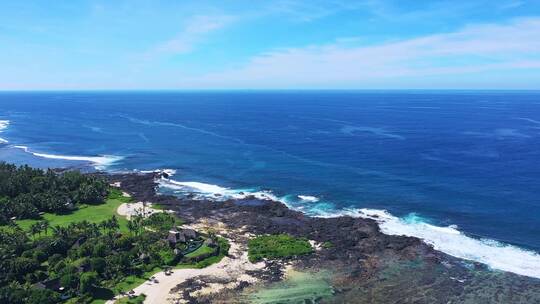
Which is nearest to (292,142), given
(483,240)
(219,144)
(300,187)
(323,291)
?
(219,144)

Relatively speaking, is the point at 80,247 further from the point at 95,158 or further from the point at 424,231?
the point at 95,158

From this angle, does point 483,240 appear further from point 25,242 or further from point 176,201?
point 25,242

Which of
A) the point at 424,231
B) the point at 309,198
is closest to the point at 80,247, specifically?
the point at 309,198

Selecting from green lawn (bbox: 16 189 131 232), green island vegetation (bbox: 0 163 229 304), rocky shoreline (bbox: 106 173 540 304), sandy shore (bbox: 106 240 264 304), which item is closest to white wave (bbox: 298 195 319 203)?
rocky shoreline (bbox: 106 173 540 304)

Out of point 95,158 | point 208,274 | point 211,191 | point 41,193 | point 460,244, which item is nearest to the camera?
point 208,274

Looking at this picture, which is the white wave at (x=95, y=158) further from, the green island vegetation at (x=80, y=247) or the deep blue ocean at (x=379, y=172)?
the green island vegetation at (x=80, y=247)
